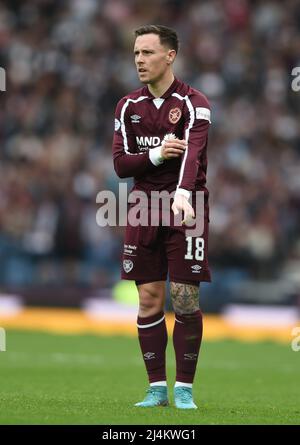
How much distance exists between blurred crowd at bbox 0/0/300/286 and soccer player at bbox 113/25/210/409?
9340 mm

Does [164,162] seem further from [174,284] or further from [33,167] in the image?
[33,167]

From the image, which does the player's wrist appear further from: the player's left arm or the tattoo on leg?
the tattoo on leg

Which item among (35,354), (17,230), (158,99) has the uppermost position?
(158,99)

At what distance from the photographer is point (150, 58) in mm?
7922

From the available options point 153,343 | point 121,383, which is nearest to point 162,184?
point 153,343

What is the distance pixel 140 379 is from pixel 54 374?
82 centimetres

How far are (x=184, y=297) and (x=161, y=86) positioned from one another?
141 cm

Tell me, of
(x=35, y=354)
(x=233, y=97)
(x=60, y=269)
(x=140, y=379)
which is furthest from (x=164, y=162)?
(x=233, y=97)

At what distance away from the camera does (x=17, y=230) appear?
58.8 feet

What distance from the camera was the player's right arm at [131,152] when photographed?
7.72 metres

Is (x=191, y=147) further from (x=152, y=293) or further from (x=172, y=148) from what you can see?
(x=152, y=293)

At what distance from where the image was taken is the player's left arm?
7.51 metres

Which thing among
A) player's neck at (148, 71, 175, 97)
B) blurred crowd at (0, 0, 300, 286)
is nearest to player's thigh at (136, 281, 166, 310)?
player's neck at (148, 71, 175, 97)

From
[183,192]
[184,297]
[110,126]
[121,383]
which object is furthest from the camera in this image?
[110,126]
